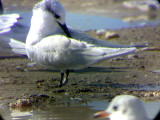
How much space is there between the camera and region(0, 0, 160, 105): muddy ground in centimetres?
461

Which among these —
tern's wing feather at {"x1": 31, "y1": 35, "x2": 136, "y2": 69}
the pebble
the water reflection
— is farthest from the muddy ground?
the water reflection

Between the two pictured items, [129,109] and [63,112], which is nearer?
[129,109]

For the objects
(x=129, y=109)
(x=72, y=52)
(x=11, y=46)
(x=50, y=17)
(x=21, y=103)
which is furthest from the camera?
(x=11, y=46)

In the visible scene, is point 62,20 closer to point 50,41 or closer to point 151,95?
point 50,41

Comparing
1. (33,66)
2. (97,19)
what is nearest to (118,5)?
(97,19)

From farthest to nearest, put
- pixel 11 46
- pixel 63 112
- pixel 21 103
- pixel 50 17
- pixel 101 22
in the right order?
pixel 101 22
pixel 11 46
pixel 50 17
pixel 21 103
pixel 63 112

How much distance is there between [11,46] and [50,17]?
908mm

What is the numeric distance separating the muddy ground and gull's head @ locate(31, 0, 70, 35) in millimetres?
696

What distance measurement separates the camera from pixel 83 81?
5402mm

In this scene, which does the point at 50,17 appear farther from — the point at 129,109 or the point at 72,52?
the point at 129,109

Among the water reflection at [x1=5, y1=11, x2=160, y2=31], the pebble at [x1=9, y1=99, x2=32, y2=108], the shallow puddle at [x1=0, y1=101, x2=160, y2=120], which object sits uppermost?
the water reflection at [x1=5, y1=11, x2=160, y2=31]

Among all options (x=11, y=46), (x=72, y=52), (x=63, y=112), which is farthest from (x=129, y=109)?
(x=11, y=46)

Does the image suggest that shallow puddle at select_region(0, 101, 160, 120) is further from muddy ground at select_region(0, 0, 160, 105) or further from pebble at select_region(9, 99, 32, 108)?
muddy ground at select_region(0, 0, 160, 105)

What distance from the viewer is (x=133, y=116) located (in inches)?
123
